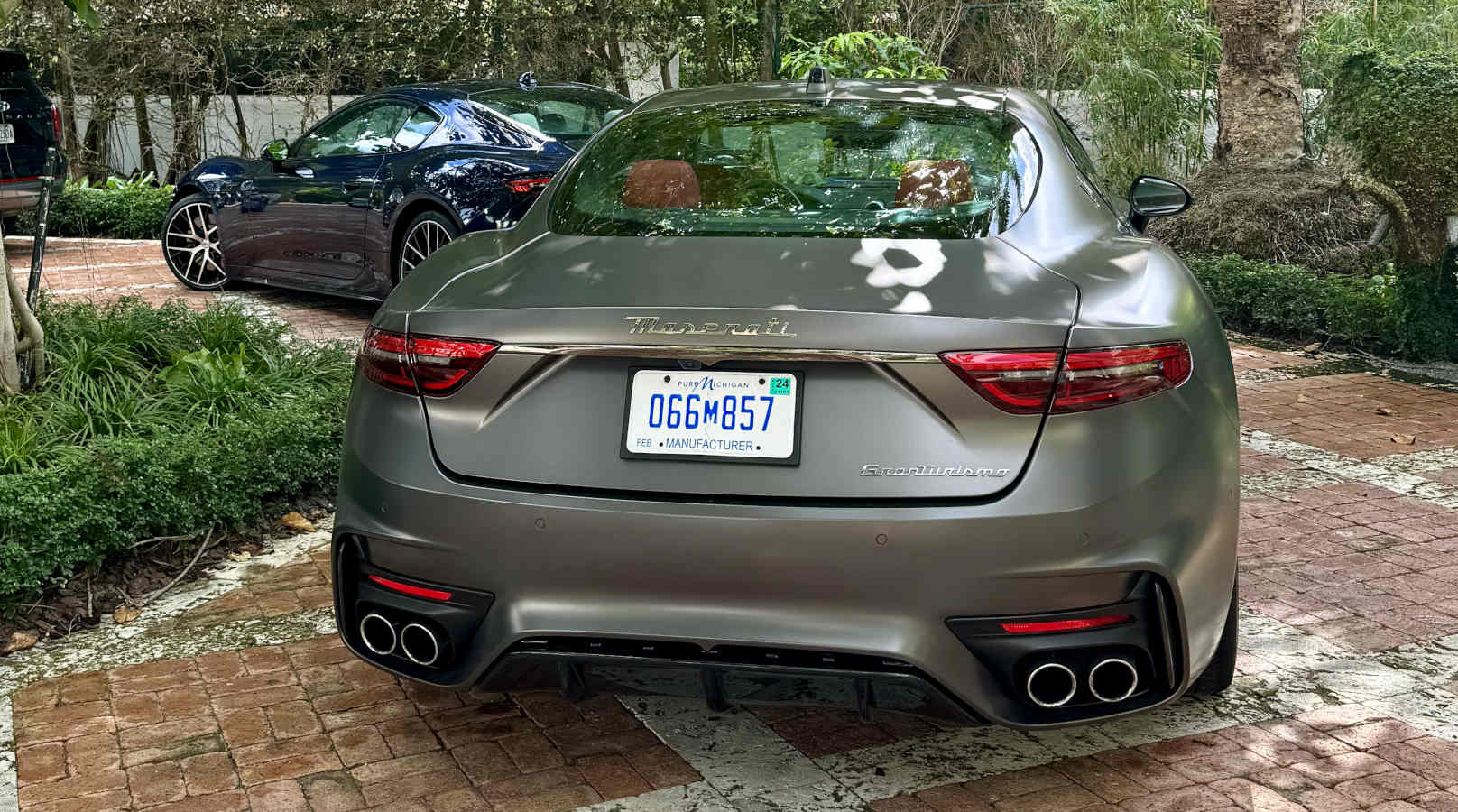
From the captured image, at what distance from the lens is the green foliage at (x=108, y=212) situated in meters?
15.4

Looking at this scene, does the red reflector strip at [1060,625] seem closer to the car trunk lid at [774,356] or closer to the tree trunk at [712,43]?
the car trunk lid at [774,356]

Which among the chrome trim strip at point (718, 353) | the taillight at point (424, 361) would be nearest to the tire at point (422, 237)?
the taillight at point (424, 361)

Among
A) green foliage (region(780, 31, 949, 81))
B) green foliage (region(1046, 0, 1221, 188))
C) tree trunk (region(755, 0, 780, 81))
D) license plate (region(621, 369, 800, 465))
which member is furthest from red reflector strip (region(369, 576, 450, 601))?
tree trunk (region(755, 0, 780, 81))

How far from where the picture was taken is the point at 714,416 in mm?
2859

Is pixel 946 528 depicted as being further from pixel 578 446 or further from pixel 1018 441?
pixel 578 446

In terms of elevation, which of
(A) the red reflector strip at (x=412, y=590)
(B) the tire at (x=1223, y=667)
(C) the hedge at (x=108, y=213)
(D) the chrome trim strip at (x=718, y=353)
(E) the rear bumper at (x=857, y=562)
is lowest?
(C) the hedge at (x=108, y=213)

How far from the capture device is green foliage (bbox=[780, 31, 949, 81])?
12062 millimetres

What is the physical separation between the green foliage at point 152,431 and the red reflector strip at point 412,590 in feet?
6.07

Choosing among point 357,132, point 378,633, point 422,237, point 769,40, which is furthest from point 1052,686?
point 769,40

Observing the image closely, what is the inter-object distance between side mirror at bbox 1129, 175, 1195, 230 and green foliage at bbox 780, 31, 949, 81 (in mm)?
7392

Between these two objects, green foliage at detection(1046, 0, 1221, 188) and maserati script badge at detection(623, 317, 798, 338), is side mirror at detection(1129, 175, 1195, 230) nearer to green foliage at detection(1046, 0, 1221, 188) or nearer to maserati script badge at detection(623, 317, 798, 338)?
maserati script badge at detection(623, 317, 798, 338)

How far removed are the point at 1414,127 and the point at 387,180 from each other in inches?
229

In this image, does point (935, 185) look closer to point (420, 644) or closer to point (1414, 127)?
point (420, 644)

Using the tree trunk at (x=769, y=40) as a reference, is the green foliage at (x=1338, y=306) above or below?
below
